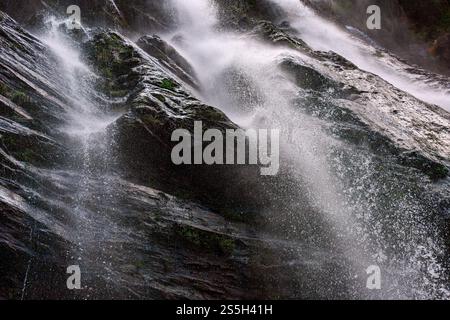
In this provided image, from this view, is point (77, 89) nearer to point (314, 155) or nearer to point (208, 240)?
point (208, 240)

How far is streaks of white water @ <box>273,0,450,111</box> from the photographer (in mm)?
16828

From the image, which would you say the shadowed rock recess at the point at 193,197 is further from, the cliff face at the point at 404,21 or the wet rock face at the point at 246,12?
the cliff face at the point at 404,21

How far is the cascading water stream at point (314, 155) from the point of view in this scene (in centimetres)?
869

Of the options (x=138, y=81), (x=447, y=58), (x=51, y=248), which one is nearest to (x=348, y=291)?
(x=51, y=248)

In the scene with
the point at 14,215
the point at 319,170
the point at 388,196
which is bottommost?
the point at 14,215

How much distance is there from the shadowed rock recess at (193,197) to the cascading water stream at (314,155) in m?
0.04

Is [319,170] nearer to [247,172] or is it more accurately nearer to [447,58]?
[247,172]

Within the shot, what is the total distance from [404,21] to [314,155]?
20.6 m

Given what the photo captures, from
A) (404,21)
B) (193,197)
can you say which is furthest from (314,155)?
(404,21)

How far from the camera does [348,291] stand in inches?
331

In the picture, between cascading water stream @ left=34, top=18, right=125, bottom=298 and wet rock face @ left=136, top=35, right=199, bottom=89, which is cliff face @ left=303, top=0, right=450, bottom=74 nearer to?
wet rock face @ left=136, top=35, right=199, bottom=89

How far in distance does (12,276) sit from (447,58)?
23.7 meters

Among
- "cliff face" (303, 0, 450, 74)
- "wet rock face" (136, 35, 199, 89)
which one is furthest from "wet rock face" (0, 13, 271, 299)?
"cliff face" (303, 0, 450, 74)

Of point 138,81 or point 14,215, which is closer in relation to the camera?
point 14,215
